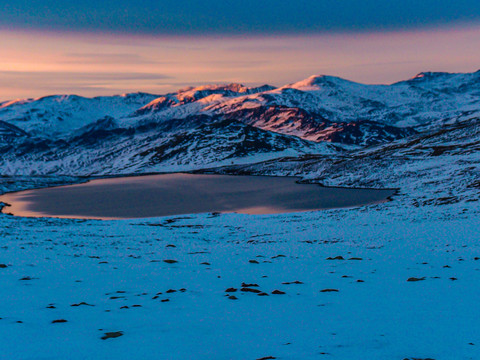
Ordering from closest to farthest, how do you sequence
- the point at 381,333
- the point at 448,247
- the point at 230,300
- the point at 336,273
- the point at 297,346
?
the point at 297,346
the point at 381,333
the point at 230,300
the point at 336,273
the point at 448,247

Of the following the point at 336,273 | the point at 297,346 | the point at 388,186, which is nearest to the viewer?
the point at 297,346

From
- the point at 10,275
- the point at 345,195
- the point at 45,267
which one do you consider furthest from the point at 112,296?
the point at 345,195

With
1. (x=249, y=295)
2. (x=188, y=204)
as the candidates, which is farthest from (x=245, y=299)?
(x=188, y=204)

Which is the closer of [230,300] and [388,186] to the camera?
[230,300]

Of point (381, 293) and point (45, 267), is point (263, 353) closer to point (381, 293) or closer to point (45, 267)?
point (381, 293)

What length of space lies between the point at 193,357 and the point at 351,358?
3.03 meters

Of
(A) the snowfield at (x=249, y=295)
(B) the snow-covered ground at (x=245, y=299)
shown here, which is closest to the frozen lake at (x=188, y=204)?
(A) the snowfield at (x=249, y=295)

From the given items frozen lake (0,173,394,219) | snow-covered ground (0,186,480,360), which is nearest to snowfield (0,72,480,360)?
snow-covered ground (0,186,480,360)

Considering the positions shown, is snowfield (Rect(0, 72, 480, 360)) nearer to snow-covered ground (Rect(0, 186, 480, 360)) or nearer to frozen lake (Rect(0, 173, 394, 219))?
snow-covered ground (Rect(0, 186, 480, 360))

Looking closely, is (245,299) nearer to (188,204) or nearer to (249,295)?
(249,295)

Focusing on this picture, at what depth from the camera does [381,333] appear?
8.96 meters

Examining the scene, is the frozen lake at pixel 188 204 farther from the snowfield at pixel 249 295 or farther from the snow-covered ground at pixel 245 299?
the snow-covered ground at pixel 245 299

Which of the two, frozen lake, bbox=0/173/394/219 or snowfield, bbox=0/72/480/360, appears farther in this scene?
frozen lake, bbox=0/173/394/219

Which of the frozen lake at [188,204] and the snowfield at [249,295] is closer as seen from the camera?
the snowfield at [249,295]
